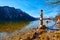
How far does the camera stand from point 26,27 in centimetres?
539

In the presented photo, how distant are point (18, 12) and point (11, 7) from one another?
0.28 metres

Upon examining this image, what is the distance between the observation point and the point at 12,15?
5543 mm

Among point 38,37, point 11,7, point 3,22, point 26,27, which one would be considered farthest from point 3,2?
point 38,37

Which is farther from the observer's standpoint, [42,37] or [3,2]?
[3,2]

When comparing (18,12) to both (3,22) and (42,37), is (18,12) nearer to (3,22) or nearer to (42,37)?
(3,22)

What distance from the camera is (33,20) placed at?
5.41 m

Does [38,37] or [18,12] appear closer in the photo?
[38,37]

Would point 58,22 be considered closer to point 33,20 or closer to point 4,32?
point 33,20

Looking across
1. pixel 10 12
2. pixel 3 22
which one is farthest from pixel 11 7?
pixel 3 22

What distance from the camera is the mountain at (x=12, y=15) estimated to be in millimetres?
5484

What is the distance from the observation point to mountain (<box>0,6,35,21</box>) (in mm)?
5484

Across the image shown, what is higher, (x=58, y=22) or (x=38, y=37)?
(x=58, y=22)

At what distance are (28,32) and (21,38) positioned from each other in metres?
0.28

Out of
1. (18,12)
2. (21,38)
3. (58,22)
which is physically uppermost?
(18,12)
